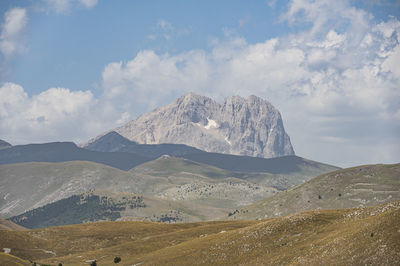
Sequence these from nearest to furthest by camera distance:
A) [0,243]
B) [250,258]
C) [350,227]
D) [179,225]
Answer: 1. [350,227]
2. [250,258]
3. [0,243]
4. [179,225]

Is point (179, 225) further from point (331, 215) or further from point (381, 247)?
point (381, 247)

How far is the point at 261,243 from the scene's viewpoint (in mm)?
66625

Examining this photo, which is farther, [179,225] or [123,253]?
[179,225]

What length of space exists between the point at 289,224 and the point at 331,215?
33.9 ft

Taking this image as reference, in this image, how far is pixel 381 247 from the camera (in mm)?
42781

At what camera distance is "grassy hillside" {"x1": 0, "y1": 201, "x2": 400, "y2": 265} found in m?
46.0

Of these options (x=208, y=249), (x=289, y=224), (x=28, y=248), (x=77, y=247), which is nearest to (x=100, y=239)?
(x=77, y=247)

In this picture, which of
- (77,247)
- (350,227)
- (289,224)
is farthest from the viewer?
(77,247)

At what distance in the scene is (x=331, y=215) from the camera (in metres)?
76.9

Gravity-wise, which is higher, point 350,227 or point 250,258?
point 350,227

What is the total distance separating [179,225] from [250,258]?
86.2 m

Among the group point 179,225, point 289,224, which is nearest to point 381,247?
point 289,224

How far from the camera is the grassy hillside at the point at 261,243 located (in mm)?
46000

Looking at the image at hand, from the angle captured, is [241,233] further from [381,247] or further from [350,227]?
[381,247]
